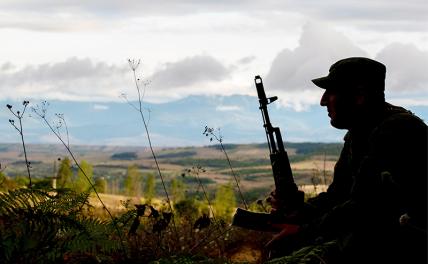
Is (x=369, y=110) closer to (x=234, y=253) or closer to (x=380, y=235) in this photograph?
(x=380, y=235)

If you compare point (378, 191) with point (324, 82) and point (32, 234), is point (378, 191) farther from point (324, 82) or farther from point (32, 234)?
point (32, 234)

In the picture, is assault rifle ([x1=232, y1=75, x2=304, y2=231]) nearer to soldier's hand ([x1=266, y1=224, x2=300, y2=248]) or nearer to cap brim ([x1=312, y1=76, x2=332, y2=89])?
soldier's hand ([x1=266, y1=224, x2=300, y2=248])

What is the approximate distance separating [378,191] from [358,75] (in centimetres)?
84

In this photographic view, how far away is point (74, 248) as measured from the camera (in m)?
3.69

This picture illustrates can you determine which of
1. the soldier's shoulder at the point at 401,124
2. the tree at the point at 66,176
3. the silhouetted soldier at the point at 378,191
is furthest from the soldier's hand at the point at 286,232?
the tree at the point at 66,176

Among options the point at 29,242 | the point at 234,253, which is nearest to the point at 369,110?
the point at 29,242

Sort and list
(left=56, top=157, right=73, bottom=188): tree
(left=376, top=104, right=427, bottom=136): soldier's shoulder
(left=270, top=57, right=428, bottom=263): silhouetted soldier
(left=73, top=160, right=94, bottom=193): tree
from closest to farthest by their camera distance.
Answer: (left=270, top=57, right=428, bottom=263): silhouetted soldier
(left=376, top=104, right=427, bottom=136): soldier's shoulder
(left=73, top=160, right=94, bottom=193): tree
(left=56, top=157, right=73, bottom=188): tree

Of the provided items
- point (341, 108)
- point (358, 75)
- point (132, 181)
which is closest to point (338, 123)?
point (341, 108)

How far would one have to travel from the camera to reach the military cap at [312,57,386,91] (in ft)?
14.5

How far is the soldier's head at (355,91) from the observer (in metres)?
4.42

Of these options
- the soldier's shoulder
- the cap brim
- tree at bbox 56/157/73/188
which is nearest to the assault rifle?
the cap brim

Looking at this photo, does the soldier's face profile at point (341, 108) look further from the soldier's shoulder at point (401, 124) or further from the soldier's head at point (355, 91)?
the soldier's shoulder at point (401, 124)

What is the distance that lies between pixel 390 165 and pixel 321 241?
640mm

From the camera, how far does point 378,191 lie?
3.99 metres
